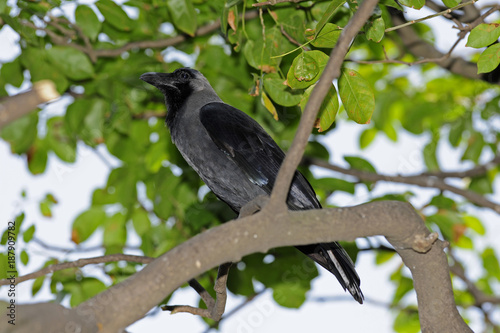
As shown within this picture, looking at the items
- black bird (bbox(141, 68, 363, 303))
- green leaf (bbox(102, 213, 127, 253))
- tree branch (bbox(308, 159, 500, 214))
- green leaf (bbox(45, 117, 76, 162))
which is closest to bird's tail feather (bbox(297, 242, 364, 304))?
black bird (bbox(141, 68, 363, 303))

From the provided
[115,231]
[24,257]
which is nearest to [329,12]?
[24,257]

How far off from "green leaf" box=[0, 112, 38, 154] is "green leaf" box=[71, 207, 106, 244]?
2.55 ft

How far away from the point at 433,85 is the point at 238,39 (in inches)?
135

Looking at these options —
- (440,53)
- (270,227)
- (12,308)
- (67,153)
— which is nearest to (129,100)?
(67,153)

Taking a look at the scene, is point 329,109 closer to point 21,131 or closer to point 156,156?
point 156,156

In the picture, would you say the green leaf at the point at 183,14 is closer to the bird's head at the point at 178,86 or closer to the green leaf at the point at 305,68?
the bird's head at the point at 178,86

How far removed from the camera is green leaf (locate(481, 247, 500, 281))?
18.4ft

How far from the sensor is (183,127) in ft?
12.4

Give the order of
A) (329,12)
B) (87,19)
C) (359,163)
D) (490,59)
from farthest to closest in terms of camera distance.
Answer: (359,163), (87,19), (490,59), (329,12)

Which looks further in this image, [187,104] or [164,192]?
[164,192]

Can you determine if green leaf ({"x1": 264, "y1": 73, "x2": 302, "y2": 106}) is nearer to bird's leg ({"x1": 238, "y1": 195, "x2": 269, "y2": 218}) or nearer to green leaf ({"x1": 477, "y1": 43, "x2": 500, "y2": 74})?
bird's leg ({"x1": 238, "y1": 195, "x2": 269, "y2": 218})

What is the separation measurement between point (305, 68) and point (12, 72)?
2.75m

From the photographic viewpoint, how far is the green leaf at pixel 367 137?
6145 mm

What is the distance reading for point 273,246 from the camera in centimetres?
208
